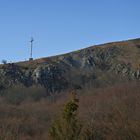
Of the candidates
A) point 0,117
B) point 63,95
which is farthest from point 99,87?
point 0,117

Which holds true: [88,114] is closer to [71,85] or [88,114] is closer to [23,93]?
[23,93]

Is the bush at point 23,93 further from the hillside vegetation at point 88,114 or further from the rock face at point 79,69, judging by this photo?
the rock face at point 79,69

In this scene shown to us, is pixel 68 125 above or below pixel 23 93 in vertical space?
above

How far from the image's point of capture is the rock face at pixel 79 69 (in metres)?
137

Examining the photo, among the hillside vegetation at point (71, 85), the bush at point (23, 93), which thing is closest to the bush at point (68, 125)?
the hillside vegetation at point (71, 85)

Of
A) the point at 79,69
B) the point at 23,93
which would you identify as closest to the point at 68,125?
the point at 23,93

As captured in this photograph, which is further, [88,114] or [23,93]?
[23,93]

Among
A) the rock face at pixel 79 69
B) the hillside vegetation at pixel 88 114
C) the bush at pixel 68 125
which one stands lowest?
the hillside vegetation at pixel 88 114

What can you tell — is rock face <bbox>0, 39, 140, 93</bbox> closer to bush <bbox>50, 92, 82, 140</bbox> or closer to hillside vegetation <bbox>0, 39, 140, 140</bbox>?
hillside vegetation <bbox>0, 39, 140, 140</bbox>

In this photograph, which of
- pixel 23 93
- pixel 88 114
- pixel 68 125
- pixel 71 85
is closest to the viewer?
pixel 68 125

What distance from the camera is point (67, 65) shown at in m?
148

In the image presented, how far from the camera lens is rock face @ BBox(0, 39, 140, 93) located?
13688cm

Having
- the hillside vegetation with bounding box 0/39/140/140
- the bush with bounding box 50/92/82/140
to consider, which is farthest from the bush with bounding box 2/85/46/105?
the bush with bounding box 50/92/82/140

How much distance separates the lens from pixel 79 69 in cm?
14725
